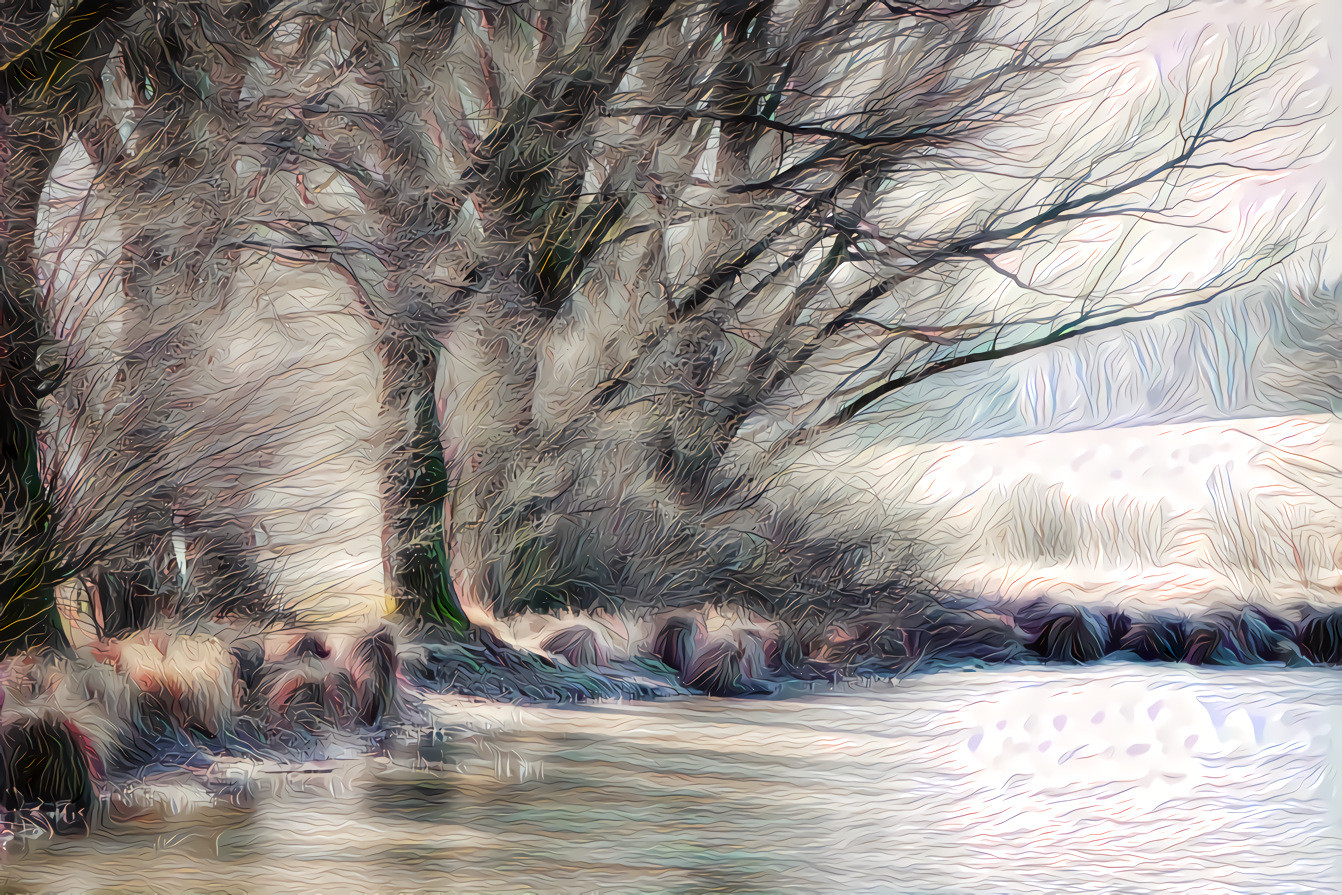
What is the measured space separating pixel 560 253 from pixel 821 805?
218 cm

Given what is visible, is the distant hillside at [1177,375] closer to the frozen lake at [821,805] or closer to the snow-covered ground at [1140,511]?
the snow-covered ground at [1140,511]

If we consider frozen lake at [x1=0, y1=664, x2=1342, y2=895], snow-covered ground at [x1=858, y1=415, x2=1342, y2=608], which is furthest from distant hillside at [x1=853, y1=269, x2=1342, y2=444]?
frozen lake at [x1=0, y1=664, x2=1342, y2=895]

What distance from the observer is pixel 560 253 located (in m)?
3.91

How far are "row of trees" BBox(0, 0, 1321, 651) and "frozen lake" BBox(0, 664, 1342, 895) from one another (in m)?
0.63

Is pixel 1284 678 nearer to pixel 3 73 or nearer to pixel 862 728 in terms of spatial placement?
pixel 862 728

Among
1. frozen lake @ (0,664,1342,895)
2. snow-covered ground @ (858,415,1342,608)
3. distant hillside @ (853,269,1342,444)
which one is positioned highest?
distant hillside @ (853,269,1342,444)

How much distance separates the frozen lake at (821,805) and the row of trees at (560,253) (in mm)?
629

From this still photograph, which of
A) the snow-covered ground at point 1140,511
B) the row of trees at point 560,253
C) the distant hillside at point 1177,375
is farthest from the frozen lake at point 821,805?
the distant hillside at point 1177,375

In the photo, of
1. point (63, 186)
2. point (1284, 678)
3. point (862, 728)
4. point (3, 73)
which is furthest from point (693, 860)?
point (3, 73)

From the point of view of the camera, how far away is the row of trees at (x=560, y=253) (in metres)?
2.83

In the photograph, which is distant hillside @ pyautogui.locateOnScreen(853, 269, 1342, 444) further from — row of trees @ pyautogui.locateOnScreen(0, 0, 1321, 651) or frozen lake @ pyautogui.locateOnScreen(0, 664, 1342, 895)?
frozen lake @ pyautogui.locateOnScreen(0, 664, 1342, 895)

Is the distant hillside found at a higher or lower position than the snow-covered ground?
higher

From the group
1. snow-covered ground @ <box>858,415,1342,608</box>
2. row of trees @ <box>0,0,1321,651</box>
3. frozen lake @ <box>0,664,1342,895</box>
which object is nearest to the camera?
frozen lake @ <box>0,664,1342,895</box>

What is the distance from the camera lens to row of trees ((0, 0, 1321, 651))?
2.83 m
